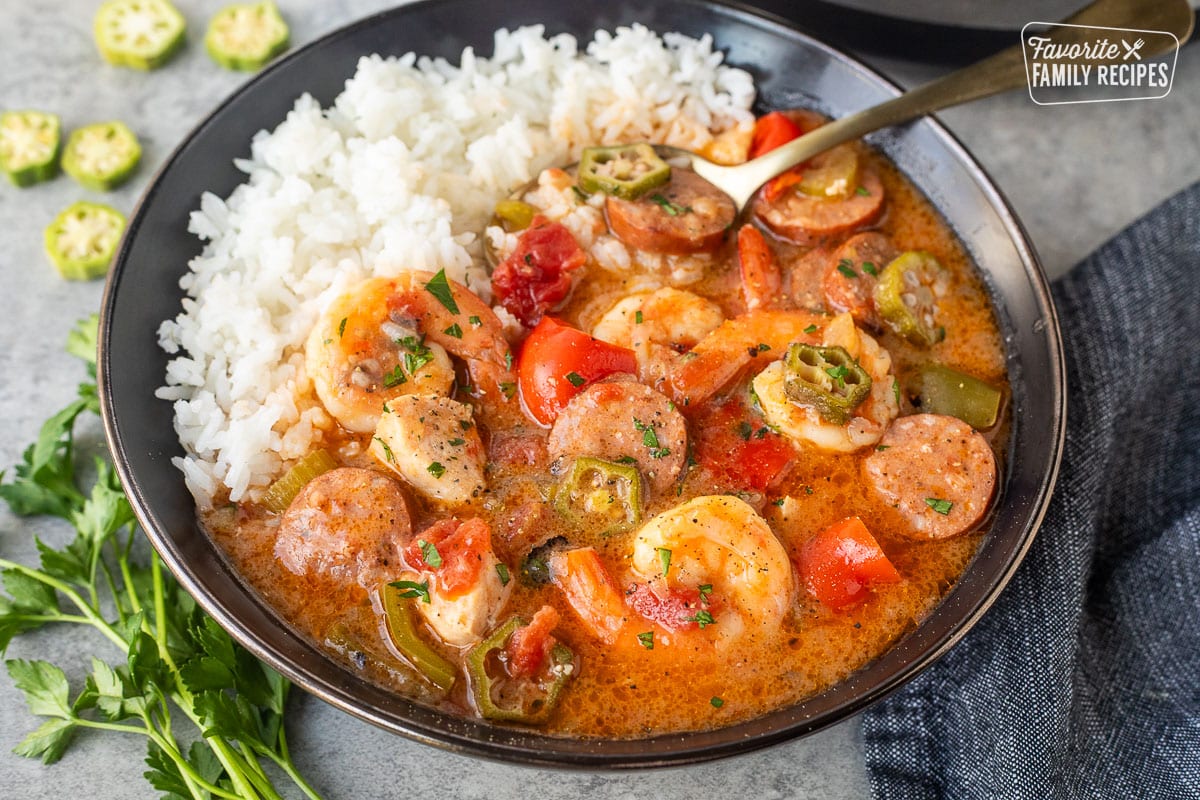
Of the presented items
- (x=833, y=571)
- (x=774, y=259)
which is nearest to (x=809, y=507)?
(x=833, y=571)

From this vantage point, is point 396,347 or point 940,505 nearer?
point 940,505

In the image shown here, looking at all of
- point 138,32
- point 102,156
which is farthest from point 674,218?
point 138,32

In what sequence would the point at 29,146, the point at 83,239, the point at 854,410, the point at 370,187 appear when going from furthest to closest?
→ 1. the point at 29,146
2. the point at 83,239
3. the point at 370,187
4. the point at 854,410

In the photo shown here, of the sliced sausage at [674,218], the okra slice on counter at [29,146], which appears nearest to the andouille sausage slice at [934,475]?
the sliced sausage at [674,218]

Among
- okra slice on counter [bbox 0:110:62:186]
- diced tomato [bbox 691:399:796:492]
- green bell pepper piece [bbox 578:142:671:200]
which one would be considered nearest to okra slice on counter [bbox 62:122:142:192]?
okra slice on counter [bbox 0:110:62:186]

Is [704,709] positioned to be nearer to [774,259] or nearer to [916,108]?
[774,259]

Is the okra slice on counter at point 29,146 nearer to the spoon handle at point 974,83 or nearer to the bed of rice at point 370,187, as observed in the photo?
the bed of rice at point 370,187

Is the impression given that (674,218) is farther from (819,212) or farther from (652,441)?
(652,441)
